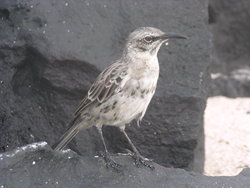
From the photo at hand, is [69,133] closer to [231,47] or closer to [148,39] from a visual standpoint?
[148,39]

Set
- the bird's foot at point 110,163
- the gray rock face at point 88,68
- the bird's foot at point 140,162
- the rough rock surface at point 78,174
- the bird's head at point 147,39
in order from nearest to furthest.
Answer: the rough rock surface at point 78,174, the bird's foot at point 110,163, the bird's foot at point 140,162, the bird's head at point 147,39, the gray rock face at point 88,68

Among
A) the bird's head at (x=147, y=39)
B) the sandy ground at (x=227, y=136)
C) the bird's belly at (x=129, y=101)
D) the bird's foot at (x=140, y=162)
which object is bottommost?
the sandy ground at (x=227, y=136)

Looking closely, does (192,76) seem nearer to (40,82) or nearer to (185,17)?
(185,17)

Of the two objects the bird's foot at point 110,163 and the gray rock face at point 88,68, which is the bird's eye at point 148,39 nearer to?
the gray rock face at point 88,68

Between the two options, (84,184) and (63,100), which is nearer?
(84,184)

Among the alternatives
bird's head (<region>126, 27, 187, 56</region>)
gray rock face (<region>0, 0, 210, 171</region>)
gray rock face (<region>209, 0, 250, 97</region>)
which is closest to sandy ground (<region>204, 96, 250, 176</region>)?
gray rock face (<region>209, 0, 250, 97</region>)

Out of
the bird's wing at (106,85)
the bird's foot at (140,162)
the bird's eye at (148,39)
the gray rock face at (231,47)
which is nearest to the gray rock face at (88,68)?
the bird's wing at (106,85)

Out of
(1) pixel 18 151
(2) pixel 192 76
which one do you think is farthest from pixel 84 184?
(2) pixel 192 76
